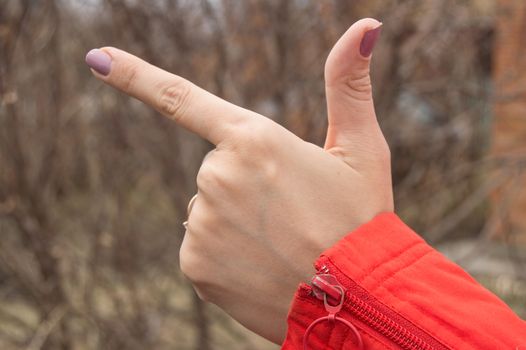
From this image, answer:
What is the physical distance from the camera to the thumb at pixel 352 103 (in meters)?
1.11

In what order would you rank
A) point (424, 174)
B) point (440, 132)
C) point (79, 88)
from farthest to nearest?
1. point (440, 132)
2. point (424, 174)
3. point (79, 88)

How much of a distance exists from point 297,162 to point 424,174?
11.3 feet

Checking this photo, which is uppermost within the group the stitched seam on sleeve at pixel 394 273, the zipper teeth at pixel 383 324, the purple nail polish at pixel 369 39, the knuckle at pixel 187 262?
the purple nail polish at pixel 369 39

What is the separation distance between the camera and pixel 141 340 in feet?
11.1

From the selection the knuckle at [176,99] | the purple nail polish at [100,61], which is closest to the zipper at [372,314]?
the knuckle at [176,99]

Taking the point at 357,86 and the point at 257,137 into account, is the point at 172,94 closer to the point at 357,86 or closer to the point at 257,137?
the point at 257,137

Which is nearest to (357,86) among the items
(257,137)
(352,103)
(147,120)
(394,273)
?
(352,103)

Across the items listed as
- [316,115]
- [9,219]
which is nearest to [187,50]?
[316,115]

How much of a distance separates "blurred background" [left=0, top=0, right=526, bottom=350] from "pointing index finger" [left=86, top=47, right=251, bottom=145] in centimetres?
122

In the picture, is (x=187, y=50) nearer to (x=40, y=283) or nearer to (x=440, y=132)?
(x=40, y=283)

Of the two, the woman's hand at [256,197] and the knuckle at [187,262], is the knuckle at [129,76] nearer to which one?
the woman's hand at [256,197]

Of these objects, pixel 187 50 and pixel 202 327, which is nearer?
pixel 187 50

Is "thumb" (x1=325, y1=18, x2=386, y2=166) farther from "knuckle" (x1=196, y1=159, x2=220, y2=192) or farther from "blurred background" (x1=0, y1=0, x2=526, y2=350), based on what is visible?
"blurred background" (x1=0, y1=0, x2=526, y2=350)

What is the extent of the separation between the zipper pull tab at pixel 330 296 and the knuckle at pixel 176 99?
0.97 ft
